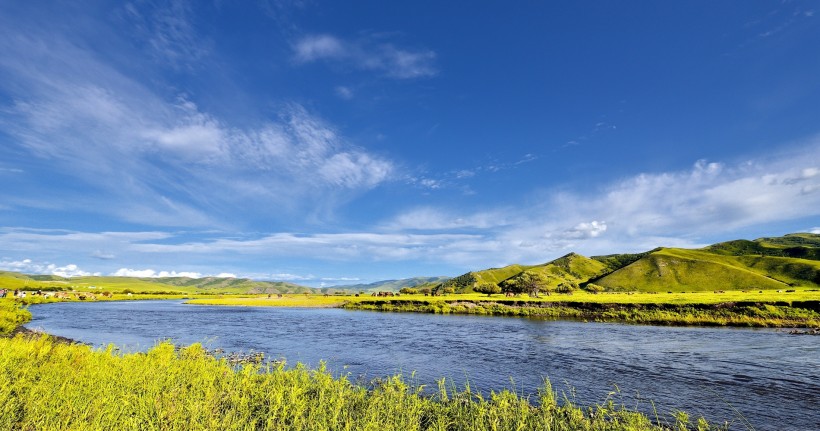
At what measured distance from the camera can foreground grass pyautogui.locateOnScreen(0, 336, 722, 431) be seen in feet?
37.3

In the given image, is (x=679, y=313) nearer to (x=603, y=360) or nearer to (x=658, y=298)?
(x=658, y=298)

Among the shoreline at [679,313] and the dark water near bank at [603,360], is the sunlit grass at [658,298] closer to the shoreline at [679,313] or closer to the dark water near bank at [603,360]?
the shoreline at [679,313]

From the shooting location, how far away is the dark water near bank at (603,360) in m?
21.8

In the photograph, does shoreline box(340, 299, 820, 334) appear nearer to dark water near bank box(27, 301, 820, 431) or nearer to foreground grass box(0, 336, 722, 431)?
dark water near bank box(27, 301, 820, 431)

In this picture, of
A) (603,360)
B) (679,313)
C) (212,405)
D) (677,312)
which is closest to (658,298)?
(677,312)

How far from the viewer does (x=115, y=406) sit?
37.7 feet

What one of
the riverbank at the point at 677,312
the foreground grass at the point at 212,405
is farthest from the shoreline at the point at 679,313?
the foreground grass at the point at 212,405

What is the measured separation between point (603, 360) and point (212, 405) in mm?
31565

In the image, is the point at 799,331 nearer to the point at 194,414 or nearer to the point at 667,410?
the point at 667,410

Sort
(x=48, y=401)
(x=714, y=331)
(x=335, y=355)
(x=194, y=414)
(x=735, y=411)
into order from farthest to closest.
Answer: (x=714, y=331) < (x=335, y=355) < (x=735, y=411) < (x=48, y=401) < (x=194, y=414)

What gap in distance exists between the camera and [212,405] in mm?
12836

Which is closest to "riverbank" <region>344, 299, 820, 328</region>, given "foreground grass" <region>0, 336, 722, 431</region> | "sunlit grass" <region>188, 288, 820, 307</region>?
"sunlit grass" <region>188, 288, 820, 307</region>

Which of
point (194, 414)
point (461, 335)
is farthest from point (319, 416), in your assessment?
point (461, 335)

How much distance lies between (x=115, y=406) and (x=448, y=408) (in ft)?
34.6
